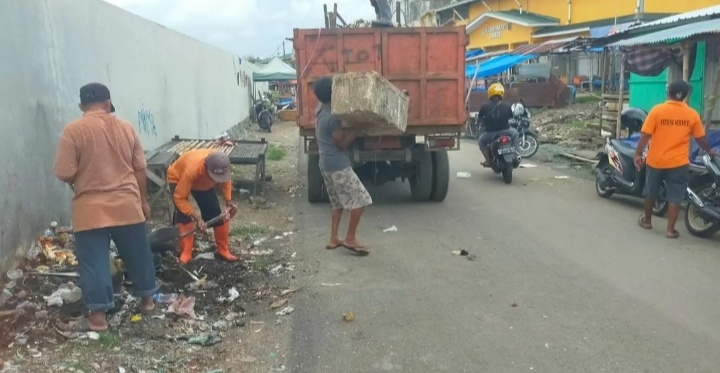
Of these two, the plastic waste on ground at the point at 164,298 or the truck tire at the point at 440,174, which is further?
the truck tire at the point at 440,174

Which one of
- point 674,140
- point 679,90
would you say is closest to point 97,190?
point 674,140

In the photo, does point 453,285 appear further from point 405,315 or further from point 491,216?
point 491,216

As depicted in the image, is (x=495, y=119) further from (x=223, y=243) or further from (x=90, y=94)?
(x=90, y=94)

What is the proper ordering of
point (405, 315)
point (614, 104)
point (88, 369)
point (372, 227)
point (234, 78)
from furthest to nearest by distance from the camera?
1. point (234, 78)
2. point (614, 104)
3. point (372, 227)
4. point (405, 315)
5. point (88, 369)

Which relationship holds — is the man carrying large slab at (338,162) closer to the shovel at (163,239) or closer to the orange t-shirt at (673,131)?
the shovel at (163,239)

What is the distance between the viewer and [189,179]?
5676 millimetres

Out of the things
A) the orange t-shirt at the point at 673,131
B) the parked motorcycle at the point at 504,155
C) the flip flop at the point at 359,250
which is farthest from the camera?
the parked motorcycle at the point at 504,155

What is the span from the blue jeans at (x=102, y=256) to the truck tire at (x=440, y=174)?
5.22 m

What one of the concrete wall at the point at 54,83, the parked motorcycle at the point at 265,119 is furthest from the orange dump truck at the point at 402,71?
the parked motorcycle at the point at 265,119

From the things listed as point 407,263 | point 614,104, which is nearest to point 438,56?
point 407,263

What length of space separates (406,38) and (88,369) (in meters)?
6.01

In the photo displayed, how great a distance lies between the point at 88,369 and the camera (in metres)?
3.90

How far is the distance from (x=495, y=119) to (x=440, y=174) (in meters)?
2.50

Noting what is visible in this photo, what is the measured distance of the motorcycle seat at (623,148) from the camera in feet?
28.8
